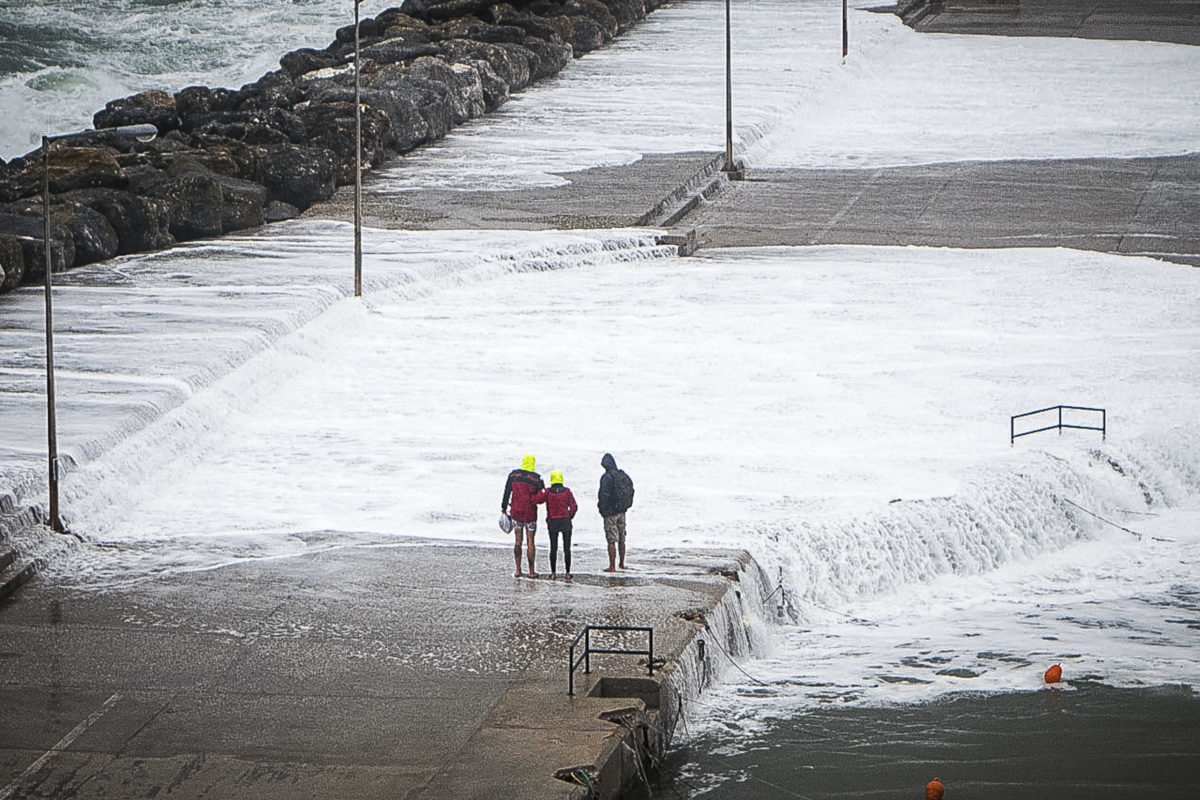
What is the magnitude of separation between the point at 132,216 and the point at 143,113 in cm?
1405

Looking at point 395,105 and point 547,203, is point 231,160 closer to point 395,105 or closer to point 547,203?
point 395,105

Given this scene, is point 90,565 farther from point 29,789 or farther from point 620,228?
point 620,228

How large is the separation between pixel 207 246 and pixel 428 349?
7.43 metres

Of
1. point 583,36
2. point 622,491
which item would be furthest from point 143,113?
point 622,491

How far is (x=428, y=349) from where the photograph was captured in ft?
89.6

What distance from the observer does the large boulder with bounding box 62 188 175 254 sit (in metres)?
31.9

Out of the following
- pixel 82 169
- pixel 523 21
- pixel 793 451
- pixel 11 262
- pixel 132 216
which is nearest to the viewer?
pixel 793 451

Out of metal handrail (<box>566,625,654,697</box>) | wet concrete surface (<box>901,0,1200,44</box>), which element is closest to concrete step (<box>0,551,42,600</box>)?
metal handrail (<box>566,625,654,697</box>)

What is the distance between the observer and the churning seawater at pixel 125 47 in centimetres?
5997

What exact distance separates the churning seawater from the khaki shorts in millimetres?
41871

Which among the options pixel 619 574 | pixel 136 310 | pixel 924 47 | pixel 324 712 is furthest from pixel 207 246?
pixel 924 47

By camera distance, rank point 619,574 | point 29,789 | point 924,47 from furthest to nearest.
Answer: point 924,47
point 619,574
point 29,789

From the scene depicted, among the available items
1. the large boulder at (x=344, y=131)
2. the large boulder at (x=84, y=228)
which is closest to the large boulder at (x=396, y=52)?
the large boulder at (x=344, y=131)

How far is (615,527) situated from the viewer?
17.6 meters
